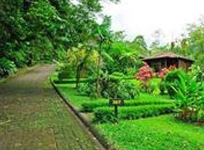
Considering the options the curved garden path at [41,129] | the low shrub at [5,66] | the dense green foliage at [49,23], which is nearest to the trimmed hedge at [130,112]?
the curved garden path at [41,129]

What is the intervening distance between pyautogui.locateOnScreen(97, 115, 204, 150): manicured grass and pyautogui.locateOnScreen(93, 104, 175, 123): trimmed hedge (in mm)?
379

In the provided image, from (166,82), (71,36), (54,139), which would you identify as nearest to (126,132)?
(54,139)

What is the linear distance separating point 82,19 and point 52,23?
3086mm

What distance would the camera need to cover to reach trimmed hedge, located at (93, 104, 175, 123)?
11922 mm

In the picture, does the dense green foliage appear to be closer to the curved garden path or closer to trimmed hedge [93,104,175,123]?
the curved garden path

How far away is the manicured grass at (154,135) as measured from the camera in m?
8.73

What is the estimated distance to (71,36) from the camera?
2433 centimetres

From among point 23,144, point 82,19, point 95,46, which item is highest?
point 82,19

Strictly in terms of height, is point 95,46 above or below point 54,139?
above

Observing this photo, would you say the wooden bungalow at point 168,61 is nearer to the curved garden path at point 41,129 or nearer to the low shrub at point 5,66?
the low shrub at point 5,66

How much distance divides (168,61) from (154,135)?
38035mm

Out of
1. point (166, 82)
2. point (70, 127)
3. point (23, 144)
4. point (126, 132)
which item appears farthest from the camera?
point (166, 82)

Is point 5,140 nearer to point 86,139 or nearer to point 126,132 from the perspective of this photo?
point 86,139

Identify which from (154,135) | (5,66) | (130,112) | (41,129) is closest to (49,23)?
(130,112)
